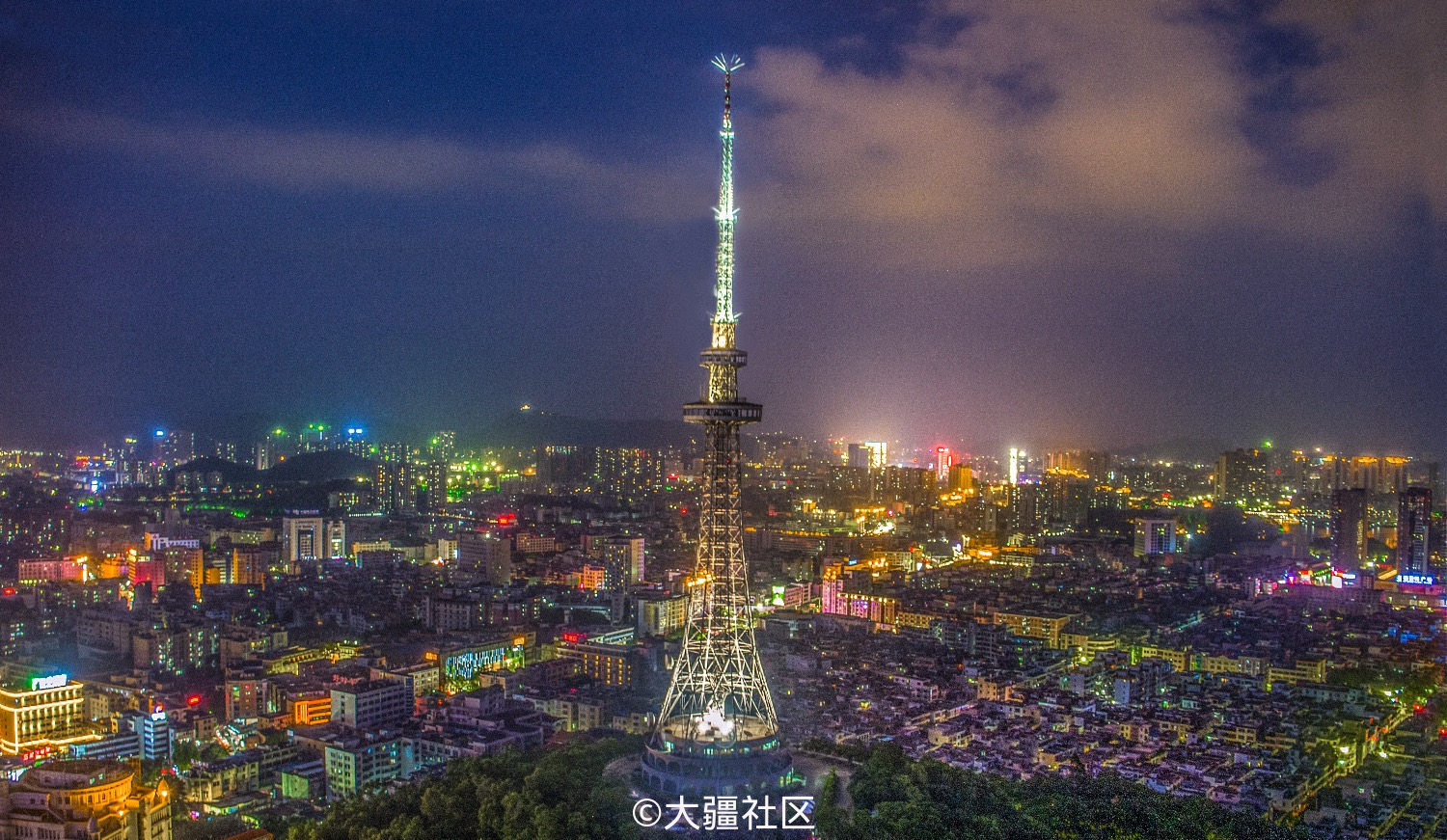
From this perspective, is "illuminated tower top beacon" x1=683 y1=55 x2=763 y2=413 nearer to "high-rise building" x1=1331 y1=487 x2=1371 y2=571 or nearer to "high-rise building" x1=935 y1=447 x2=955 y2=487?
"high-rise building" x1=1331 y1=487 x2=1371 y2=571

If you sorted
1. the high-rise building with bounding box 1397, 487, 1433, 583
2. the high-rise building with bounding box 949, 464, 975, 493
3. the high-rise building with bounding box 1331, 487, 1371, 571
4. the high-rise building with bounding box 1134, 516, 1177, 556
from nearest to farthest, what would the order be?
the high-rise building with bounding box 1397, 487, 1433, 583 → the high-rise building with bounding box 1331, 487, 1371, 571 → the high-rise building with bounding box 1134, 516, 1177, 556 → the high-rise building with bounding box 949, 464, 975, 493

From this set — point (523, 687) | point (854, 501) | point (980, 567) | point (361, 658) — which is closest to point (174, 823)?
point (523, 687)

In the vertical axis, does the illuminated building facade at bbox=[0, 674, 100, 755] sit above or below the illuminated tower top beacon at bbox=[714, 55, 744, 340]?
below

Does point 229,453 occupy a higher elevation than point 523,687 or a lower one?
higher

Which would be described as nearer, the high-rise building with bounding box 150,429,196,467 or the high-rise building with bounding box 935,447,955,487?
the high-rise building with bounding box 150,429,196,467

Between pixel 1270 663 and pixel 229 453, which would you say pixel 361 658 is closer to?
pixel 1270 663

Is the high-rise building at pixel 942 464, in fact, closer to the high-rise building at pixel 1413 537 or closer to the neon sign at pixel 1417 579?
the high-rise building at pixel 1413 537

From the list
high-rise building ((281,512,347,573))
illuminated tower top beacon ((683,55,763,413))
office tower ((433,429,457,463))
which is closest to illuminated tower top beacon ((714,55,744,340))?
illuminated tower top beacon ((683,55,763,413))

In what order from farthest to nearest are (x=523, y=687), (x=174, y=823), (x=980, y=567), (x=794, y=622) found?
(x=980, y=567) < (x=794, y=622) < (x=523, y=687) < (x=174, y=823)
